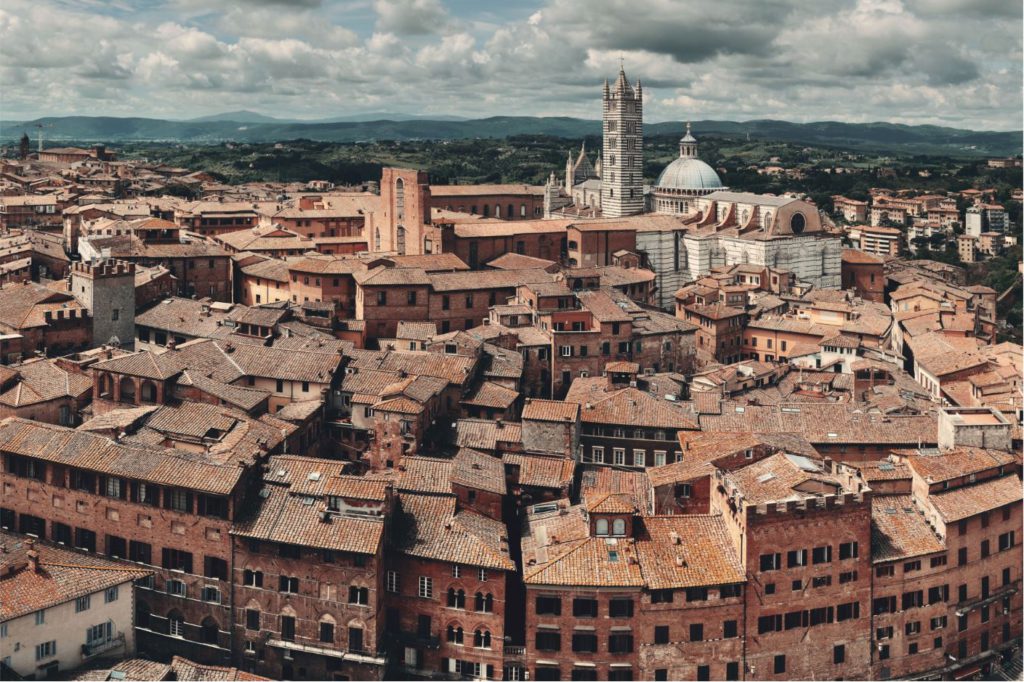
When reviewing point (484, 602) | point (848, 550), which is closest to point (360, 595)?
point (484, 602)

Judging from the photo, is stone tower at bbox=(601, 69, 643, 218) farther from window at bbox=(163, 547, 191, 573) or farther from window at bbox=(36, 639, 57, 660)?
window at bbox=(36, 639, 57, 660)

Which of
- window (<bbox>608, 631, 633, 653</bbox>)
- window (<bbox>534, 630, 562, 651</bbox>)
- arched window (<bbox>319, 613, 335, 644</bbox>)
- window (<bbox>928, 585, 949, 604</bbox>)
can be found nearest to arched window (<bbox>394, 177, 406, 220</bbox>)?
arched window (<bbox>319, 613, 335, 644</bbox>)

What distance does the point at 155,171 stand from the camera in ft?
552

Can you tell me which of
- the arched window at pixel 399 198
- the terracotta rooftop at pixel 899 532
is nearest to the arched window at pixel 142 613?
the terracotta rooftop at pixel 899 532

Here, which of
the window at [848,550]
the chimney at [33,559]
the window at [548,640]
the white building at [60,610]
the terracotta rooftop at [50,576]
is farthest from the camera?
the window at [848,550]

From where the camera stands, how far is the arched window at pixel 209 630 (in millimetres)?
42000

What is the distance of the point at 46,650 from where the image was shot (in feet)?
→ 124

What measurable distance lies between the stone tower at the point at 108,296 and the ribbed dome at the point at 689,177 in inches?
2707

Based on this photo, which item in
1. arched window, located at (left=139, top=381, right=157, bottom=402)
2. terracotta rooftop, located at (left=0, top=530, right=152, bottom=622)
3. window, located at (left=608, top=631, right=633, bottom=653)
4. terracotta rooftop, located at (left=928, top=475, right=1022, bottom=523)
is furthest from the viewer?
arched window, located at (left=139, top=381, right=157, bottom=402)

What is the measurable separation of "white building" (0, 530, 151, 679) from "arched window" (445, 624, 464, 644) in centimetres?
1159

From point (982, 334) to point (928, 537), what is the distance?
46.0 m

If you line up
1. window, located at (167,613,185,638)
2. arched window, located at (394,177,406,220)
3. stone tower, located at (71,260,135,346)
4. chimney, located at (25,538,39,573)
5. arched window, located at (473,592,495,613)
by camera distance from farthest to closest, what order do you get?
1. arched window, located at (394,177,406,220)
2. stone tower, located at (71,260,135,346)
3. window, located at (167,613,185,638)
4. arched window, located at (473,592,495,613)
5. chimney, located at (25,538,39,573)

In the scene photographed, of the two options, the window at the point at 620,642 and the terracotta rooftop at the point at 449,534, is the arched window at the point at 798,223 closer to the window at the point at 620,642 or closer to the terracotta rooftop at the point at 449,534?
the terracotta rooftop at the point at 449,534

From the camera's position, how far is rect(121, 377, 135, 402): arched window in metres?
50.4
